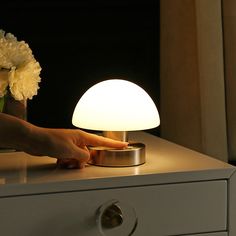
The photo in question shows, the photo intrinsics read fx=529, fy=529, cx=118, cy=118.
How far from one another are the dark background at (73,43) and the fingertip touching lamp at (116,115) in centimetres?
35

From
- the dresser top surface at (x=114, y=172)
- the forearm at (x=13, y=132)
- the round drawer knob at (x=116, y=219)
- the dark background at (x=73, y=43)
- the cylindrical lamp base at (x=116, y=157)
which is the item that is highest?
the dark background at (x=73, y=43)

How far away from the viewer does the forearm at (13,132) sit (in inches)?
34.4

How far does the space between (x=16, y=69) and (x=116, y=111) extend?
0.21 m

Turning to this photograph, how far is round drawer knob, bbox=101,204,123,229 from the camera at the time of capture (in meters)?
0.86

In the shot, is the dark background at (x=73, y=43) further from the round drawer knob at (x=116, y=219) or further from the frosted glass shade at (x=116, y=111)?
Answer: the round drawer knob at (x=116, y=219)

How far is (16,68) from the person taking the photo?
964mm

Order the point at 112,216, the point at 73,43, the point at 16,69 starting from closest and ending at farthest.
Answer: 1. the point at 112,216
2. the point at 16,69
3. the point at 73,43

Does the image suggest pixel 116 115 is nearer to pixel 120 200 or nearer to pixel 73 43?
pixel 120 200

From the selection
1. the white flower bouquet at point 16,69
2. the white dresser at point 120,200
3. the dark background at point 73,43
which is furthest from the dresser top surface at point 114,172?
the dark background at point 73,43

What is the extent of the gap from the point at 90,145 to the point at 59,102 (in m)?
0.35

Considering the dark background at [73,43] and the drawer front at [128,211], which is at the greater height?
the dark background at [73,43]

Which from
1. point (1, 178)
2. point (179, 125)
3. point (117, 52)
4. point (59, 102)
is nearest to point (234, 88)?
point (179, 125)

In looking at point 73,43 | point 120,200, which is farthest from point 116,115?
point 73,43

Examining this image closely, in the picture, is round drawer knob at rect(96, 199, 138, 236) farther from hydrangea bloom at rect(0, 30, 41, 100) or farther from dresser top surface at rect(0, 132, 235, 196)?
hydrangea bloom at rect(0, 30, 41, 100)
